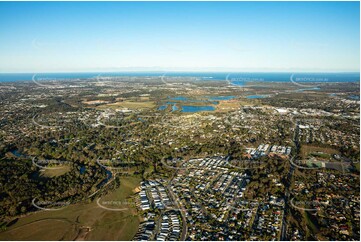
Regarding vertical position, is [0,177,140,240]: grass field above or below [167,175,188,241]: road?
below

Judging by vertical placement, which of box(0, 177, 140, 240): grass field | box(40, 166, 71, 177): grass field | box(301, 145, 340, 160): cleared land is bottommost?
box(0, 177, 140, 240): grass field

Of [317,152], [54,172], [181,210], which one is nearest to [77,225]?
[181,210]

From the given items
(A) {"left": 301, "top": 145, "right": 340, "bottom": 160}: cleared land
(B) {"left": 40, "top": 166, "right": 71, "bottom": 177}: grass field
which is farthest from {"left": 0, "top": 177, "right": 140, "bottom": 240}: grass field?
(A) {"left": 301, "top": 145, "right": 340, "bottom": 160}: cleared land

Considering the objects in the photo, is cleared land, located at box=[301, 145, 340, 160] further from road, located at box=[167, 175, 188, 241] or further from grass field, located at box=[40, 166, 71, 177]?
grass field, located at box=[40, 166, 71, 177]

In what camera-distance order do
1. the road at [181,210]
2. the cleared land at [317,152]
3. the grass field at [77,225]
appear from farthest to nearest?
the cleared land at [317,152], the grass field at [77,225], the road at [181,210]

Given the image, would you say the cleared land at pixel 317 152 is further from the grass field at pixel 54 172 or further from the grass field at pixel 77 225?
the grass field at pixel 54 172

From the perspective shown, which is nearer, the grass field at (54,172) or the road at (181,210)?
the road at (181,210)

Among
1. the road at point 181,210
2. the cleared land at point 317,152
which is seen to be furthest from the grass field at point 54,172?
the cleared land at point 317,152

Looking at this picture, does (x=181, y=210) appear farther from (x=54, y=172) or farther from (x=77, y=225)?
(x=54, y=172)

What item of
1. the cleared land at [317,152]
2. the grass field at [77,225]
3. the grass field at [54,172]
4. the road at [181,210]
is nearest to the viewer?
the road at [181,210]

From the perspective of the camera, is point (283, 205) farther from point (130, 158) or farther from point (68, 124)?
point (68, 124)
